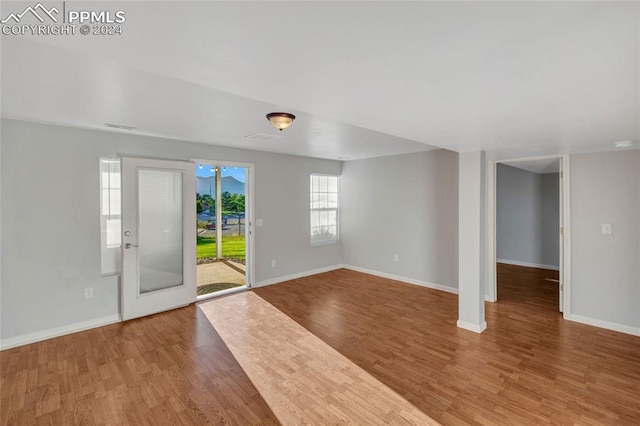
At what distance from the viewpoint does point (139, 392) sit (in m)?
2.42

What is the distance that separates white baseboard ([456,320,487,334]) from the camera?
11.5 ft

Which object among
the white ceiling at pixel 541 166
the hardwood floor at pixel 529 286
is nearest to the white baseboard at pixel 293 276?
the hardwood floor at pixel 529 286

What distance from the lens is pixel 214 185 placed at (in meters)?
9.22

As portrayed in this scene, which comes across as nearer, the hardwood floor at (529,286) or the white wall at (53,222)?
the white wall at (53,222)

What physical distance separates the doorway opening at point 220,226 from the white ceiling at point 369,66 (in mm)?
4385

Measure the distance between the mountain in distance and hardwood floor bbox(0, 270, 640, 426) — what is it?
18.7ft

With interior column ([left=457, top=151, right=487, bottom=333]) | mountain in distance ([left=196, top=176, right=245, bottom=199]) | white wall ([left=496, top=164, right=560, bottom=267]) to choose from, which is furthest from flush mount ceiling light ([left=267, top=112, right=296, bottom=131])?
mountain in distance ([left=196, top=176, right=245, bottom=199])

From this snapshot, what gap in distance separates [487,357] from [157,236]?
14.0 feet

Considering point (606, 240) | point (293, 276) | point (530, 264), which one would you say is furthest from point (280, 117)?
point (530, 264)

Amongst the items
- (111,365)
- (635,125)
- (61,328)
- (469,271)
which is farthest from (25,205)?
(635,125)

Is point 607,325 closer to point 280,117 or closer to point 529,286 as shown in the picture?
point 529,286

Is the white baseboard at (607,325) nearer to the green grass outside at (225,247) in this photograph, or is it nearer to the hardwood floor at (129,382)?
the hardwood floor at (129,382)

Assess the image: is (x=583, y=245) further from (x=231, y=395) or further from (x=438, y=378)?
(x=231, y=395)

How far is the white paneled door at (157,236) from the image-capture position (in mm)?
3867
